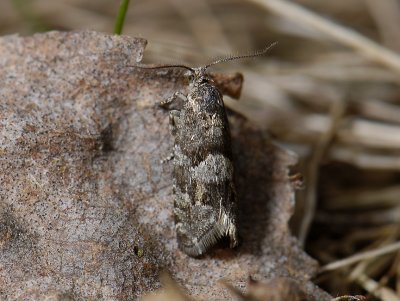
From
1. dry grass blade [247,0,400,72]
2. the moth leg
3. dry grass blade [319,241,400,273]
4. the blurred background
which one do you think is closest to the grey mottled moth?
the moth leg

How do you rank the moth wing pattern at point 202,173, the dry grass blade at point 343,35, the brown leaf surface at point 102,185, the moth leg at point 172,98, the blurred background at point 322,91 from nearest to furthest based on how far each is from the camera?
the brown leaf surface at point 102,185 < the moth wing pattern at point 202,173 < the moth leg at point 172,98 < the blurred background at point 322,91 < the dry grass blade at point 343,35

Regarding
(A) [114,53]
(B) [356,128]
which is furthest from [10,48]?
(B) [356,128]

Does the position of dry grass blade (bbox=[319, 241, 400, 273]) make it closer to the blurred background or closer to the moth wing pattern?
the blurred background

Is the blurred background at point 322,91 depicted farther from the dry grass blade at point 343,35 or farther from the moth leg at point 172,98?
the moth leg at point 172,98

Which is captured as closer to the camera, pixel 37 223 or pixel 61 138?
pixel 37 223

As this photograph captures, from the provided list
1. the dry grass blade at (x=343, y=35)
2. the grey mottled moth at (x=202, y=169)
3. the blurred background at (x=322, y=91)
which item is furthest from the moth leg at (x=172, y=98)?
the dry grass blade at (x=343, y=35)

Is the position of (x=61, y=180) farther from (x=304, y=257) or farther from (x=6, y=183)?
(x=304, y=257)
